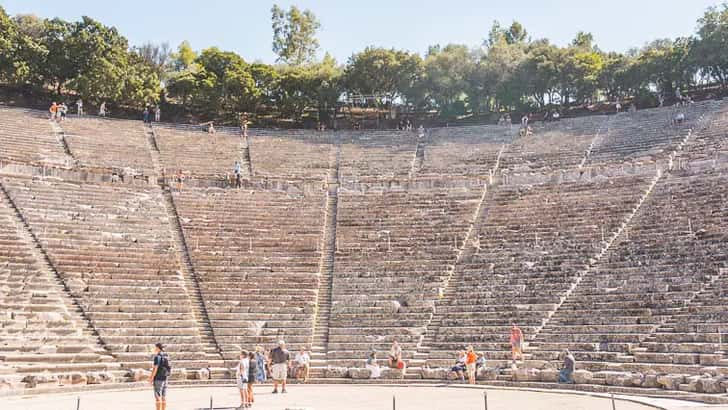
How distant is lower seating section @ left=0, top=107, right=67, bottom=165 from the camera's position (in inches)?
1049

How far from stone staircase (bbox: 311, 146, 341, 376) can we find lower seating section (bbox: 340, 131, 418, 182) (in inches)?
80.2

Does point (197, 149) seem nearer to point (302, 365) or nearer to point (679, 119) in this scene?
point (302, 365)

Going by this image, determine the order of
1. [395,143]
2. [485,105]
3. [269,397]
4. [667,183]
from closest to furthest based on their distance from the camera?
[269,397] → [667,183] → [395,143] → [485,105]

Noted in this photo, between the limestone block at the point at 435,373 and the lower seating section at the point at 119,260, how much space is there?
5.55 m

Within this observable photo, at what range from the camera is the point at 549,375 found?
1598 centimetres

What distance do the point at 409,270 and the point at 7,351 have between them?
1109 cm

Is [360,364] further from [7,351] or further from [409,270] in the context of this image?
[7,351]

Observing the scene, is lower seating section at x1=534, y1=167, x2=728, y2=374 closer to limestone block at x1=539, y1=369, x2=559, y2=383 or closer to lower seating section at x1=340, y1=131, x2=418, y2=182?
limestone block at x1=539, y1=369, x2=559, y2=383

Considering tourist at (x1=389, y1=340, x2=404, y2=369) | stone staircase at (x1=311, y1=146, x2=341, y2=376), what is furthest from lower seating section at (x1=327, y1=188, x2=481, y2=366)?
tourist at (x1=389, y1=340, x2=404, y2=369)

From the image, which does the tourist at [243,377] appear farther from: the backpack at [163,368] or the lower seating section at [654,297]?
the lower seating section at [654,297]

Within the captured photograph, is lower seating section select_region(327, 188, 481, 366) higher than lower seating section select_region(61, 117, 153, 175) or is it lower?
lower

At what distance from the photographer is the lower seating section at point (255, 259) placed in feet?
64.3

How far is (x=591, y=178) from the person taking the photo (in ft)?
84.4

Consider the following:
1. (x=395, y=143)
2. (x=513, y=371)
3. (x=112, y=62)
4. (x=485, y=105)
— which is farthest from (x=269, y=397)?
(x=485, y=105)
